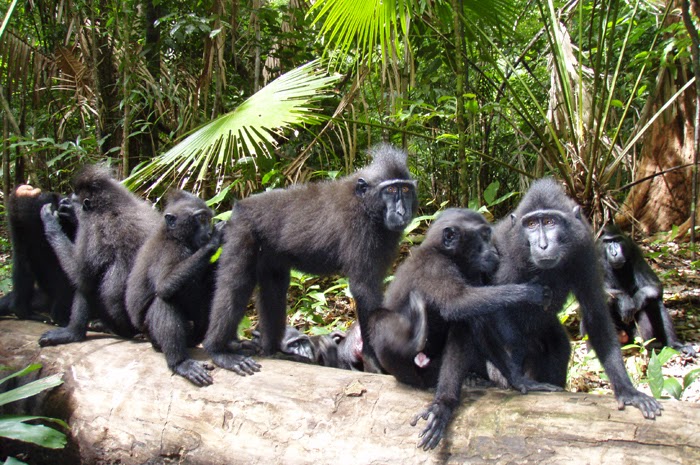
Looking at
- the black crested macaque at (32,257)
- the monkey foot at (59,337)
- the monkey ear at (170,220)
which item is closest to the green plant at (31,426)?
the monkey foot at (59,337)

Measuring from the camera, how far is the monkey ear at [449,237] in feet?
14.2

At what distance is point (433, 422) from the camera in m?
3.58

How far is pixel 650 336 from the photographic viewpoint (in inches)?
281

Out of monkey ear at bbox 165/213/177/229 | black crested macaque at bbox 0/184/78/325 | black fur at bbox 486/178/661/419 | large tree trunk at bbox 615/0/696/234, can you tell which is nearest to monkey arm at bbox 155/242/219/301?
monkey ear at bbox 165/213/177/229

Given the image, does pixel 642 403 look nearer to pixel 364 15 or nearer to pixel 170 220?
pixel 170 220

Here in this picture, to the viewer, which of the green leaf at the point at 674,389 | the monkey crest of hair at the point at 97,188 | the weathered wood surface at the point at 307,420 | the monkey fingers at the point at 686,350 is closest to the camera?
the weathered wood surface at the point at 307,420

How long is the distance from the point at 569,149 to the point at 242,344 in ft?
13.6

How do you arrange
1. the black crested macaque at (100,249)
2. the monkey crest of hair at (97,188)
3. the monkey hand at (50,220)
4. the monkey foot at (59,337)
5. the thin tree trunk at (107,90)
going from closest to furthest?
the monkey foot at (59,337)
the black crested macaque at (100,249)
the monkey crest of hair at (97,188)
the monkey hand at (50,220)
the thin tree trunk at (107,90)

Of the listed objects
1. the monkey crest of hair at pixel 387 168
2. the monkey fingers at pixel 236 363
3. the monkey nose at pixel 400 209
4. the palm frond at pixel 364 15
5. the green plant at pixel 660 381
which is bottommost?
the monkey fingers at pixel 236 363

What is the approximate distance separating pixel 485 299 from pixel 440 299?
297 mm

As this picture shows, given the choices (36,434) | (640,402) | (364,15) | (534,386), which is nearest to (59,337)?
(36,434)

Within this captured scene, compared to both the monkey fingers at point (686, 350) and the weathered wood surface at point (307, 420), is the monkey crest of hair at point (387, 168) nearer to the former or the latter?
the weathered wood surface at point (307, 420)

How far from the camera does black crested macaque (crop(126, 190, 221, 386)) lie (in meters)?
4.80

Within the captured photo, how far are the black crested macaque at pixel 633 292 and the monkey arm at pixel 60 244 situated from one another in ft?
18.0
